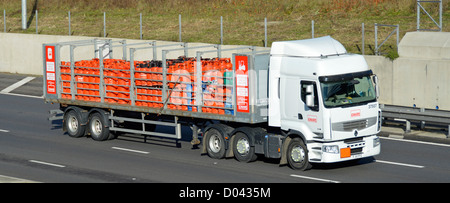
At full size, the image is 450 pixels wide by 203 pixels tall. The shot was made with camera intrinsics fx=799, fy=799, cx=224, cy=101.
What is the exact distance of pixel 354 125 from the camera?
18.1 metres

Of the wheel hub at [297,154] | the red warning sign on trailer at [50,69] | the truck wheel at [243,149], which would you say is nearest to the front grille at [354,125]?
the wheel hub at [297,154]

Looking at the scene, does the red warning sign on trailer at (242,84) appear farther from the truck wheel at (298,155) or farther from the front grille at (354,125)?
the front grille at (354,125)

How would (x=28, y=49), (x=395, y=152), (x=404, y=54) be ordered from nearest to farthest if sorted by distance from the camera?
(x=395, y=152), (x=404, y=54), (x=28, y=49)

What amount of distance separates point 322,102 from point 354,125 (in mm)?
974

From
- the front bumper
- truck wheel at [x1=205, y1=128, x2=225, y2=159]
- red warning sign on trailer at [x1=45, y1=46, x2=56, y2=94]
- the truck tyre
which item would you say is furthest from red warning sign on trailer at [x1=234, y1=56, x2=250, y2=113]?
red warning sign on trailer at [x1=45, y1=46, x2=56, y2=94]

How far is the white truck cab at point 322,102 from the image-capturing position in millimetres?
17797

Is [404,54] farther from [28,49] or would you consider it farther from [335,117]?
[28,49]

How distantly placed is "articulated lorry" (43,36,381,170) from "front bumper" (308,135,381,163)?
2 centimetres

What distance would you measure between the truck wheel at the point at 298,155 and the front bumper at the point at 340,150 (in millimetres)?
238

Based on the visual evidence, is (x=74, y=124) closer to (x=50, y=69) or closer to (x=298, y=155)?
(x=50, y=69)

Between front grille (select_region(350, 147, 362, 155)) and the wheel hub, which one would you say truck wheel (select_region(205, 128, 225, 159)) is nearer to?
the wheel hub
